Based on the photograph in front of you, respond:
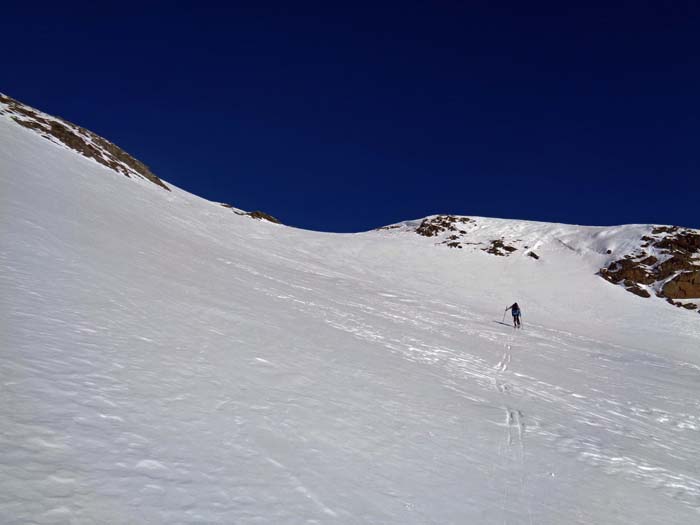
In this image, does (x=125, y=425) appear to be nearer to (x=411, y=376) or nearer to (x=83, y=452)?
(x=83, y=452)

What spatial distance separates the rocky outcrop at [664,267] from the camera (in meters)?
42.4

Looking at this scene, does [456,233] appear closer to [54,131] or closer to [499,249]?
[499,249]

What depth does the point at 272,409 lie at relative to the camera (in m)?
4.85

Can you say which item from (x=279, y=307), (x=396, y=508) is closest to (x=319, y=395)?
(x=396, y=508)

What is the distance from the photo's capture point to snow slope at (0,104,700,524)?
10.0 feet

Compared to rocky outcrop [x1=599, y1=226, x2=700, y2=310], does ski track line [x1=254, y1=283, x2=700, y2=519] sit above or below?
below

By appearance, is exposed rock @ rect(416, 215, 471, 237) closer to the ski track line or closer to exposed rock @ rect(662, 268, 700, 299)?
exposed rock @ rect(662, 268, 700, 299)

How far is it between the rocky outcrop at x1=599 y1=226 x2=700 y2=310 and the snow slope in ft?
107

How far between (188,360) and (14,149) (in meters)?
22.1

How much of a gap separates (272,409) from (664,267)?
52600 millimetres

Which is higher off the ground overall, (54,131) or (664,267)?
(54,131)

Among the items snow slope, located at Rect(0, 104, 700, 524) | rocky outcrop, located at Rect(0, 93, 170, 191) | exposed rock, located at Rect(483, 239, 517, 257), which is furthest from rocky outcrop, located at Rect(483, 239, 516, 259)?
rocky outcrop, located at Rect(0, 93, 170, 191)

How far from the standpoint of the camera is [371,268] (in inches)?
1377

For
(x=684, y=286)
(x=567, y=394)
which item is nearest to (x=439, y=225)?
(x=684, y=286)
